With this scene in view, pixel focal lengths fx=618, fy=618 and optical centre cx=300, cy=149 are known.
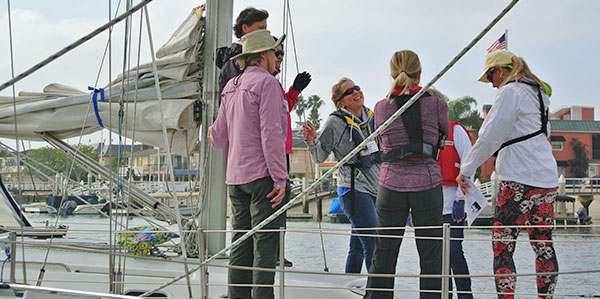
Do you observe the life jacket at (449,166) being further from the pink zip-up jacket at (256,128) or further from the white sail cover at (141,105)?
the white sail cover at (141,105)

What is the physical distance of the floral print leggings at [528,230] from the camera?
3.29 m

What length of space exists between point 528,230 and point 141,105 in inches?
117

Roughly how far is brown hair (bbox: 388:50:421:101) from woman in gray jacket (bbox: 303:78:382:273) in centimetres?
95

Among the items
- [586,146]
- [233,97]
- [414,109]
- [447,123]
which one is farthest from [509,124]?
[586,146]

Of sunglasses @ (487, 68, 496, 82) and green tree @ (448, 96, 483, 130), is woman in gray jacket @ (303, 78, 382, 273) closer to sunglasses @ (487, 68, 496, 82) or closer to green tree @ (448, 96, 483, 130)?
sunglasses @ (487, 68, 496, 82)

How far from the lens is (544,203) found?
10.9ft

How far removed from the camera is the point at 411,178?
3.22 m

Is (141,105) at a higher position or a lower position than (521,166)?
higher

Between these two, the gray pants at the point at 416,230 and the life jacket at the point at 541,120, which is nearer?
the gray pants at the point at 416,230

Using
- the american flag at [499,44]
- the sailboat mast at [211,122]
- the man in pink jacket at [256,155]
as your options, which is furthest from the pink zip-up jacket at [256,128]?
the american flag at [499,44]

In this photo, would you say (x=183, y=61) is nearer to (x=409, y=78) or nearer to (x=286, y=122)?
(x=286, y=122)

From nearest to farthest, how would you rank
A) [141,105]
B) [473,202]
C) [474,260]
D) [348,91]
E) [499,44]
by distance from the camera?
[473,202] → [348,91] → [141,105] → [499,44] → [474,260]

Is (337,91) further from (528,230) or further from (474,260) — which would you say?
(474,260)

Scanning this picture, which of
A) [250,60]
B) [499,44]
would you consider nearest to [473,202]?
[250,60]
